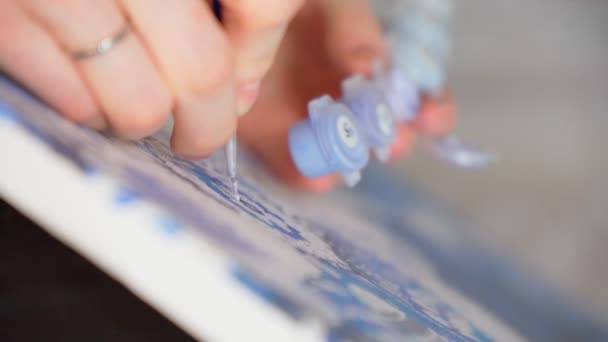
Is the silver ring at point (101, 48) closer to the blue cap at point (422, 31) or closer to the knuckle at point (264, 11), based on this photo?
the knuckle at point (264, 11)

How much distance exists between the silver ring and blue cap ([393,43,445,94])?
0.31 m

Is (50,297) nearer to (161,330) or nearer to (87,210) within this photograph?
(161,330)

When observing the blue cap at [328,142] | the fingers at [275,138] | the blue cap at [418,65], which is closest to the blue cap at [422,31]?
the blue cap at [418,65]

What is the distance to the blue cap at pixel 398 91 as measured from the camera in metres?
0.48

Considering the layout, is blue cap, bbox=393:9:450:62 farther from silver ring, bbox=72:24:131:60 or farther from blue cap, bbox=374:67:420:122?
silver ring, bbox=72:24:131:60

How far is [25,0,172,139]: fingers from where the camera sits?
23cm

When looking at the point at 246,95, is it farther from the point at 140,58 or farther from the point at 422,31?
the point at 422,31

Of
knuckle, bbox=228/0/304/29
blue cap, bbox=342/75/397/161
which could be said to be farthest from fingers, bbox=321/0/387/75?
knuckle, bbox=228/0/304/29

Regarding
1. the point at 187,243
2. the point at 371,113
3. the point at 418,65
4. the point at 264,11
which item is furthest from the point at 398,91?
the point at 187,243

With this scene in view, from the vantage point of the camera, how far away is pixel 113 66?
237mm

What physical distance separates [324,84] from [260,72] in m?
0.25

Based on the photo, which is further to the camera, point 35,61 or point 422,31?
point 422,31

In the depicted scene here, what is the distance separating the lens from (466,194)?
0.69 metres

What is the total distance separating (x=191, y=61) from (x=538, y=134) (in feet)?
1.97
